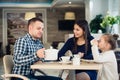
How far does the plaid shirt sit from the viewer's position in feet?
9.92

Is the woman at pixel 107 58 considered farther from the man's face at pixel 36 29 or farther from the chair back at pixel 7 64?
the chair back at pixel 7 64

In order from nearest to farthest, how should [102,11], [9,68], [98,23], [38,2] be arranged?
[9,68], [98,23], [102,11], [38,2]

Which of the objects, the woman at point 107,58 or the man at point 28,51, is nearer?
the man at point 28,51

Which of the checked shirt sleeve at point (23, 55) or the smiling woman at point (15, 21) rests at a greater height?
the smiling woman at point (15, 21)

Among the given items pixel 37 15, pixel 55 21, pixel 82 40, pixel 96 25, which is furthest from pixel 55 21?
pixel 82 40

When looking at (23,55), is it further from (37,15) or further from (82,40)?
(37,15)

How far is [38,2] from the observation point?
1512cm

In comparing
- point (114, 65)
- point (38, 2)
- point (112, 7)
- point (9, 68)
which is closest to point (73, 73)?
point (114, 65)

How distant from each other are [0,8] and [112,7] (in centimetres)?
751

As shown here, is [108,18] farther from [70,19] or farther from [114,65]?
[70,19]

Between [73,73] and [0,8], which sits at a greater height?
[0,8]

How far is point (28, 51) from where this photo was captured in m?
3.11

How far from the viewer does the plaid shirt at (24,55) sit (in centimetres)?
302

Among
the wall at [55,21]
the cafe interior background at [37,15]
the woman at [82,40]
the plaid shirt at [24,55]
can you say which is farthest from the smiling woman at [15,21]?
the plaid shirt at [24,55]
